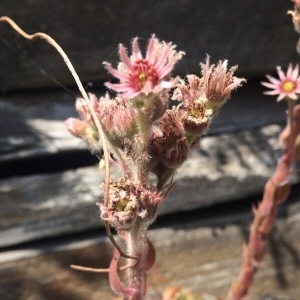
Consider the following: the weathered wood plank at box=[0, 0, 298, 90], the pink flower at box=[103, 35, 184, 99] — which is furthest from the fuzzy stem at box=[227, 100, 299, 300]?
the pink flower at box=[103, 35, 184, 99]

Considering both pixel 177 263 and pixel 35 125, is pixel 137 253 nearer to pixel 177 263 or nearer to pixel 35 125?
pixel 35 125

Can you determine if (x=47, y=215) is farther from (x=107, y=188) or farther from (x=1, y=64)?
(x=107, y=188)

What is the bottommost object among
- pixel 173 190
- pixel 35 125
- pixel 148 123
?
pixel 173 190

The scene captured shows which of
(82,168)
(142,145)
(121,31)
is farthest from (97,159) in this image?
(142,145)

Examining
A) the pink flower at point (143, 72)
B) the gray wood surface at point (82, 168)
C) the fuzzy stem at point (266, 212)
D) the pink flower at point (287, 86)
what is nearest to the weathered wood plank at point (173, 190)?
the gray wood surface at point (82, 168)

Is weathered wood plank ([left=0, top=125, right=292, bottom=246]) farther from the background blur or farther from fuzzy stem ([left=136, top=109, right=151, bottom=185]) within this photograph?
fuzzy stem ([left=136, top=109, right=151, bottom=185])

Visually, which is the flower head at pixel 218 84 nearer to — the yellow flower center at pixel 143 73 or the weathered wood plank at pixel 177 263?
the yellow flower center at pixel 143 73

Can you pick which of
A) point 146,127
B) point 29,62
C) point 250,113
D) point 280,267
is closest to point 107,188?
point 146,127
